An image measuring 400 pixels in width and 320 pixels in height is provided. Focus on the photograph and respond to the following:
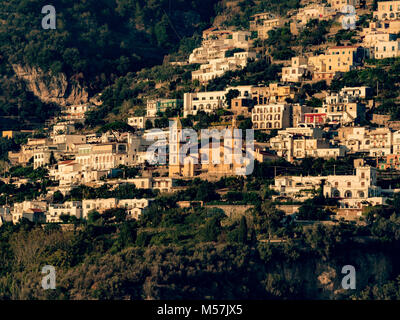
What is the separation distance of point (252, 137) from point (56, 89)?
28111 millimetres

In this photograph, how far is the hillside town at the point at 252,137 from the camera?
58.8 m

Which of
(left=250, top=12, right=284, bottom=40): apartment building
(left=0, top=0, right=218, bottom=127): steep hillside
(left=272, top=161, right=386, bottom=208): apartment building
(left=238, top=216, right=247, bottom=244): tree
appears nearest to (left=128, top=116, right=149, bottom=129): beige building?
(left=0, top=0, right=218, bottom=127): steep hillside

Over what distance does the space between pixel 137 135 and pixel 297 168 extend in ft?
41.3

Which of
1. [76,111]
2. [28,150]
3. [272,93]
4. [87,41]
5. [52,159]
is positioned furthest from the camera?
[87,41]

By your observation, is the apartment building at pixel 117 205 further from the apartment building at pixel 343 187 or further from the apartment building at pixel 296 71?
the apartment building at pixel 296 71

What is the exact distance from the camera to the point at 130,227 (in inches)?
2160

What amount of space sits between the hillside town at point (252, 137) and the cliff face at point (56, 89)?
124 inches

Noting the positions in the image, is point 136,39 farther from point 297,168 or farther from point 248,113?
point 297,168

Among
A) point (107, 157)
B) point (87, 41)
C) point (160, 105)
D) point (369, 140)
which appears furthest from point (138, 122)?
point (87, 41)

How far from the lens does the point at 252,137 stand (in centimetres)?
6550

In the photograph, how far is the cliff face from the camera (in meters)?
89.2

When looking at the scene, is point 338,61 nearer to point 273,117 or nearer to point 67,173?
point 273,117
